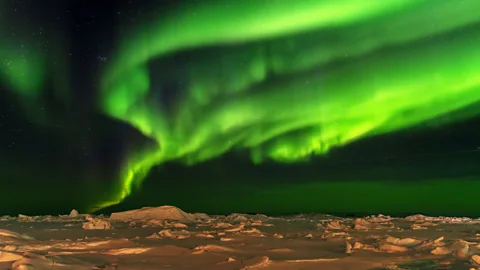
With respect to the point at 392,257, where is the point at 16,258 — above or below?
above

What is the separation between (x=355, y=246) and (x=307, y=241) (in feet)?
5.34

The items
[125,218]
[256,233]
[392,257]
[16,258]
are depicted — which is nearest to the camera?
[16,258]

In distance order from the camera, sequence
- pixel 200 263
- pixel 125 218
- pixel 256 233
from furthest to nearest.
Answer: pixel 125 218
pixel 256 233
pixel 200 263

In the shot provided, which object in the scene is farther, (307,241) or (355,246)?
(307,241)

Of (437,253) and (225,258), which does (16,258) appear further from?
(437,253)

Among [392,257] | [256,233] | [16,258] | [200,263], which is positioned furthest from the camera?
[256,233]

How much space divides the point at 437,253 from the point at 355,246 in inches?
56.7

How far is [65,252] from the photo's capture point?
6801 mm

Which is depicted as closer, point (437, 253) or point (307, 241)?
point (437, 253)

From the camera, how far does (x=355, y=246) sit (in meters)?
7.56

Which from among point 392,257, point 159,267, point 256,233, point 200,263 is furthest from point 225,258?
point 256,233

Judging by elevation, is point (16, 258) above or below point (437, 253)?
above

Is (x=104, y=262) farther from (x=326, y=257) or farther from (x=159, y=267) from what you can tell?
(x=326, y=257)

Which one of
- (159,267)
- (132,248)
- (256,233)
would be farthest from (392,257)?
(256,233)
